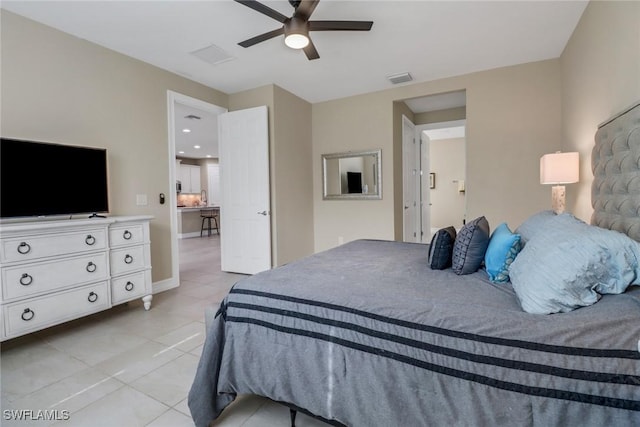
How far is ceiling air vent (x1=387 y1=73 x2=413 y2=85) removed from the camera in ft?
13.0

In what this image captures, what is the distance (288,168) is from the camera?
452 centimetres

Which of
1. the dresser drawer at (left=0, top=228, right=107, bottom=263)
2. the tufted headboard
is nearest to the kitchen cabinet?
the dresser drawer at (left=0, top=228, right=107, bottom=263)

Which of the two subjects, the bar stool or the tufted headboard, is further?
the bar stool

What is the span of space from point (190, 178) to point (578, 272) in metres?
11.0

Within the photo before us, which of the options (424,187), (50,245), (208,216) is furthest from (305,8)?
(208,216)

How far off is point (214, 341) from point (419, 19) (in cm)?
301

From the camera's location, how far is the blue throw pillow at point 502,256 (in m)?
1.52

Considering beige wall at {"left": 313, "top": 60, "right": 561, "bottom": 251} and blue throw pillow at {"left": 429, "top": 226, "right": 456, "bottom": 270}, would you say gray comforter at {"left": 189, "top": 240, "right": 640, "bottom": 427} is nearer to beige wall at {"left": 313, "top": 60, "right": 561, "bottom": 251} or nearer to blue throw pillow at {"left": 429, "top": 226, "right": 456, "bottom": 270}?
blue throw pillow at {"left": 429, "top": 226, "right": 456, "bottom": 270}

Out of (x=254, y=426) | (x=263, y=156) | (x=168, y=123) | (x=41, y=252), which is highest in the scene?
(x=168, y=123)

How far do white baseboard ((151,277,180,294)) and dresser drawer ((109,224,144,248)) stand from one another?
0.89m

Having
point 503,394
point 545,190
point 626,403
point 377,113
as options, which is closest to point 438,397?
point 503,394

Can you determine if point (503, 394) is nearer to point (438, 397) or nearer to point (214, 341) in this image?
point (438, 397)

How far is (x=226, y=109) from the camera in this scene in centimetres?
458

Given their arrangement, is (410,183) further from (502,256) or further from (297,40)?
(502,256)
